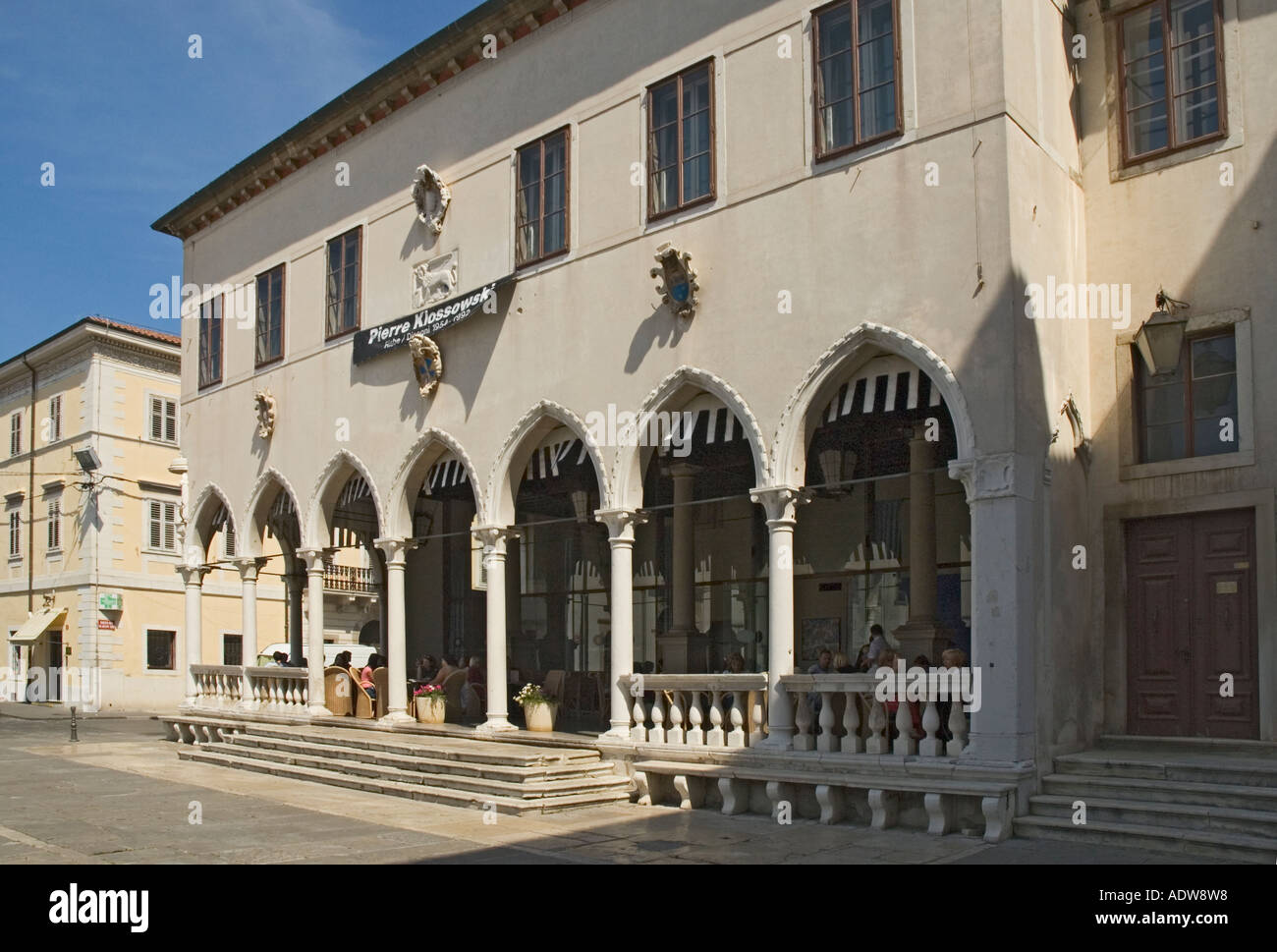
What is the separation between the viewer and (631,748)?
14.7 m

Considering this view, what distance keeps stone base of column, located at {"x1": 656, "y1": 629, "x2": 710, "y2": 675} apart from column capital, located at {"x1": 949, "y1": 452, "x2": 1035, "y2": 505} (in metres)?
7.46

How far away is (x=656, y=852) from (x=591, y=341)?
673 cm

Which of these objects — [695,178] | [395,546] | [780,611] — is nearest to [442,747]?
[395,546]

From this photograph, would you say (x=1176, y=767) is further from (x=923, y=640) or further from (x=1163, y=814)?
(x=923, y=640)

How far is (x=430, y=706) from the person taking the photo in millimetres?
18469

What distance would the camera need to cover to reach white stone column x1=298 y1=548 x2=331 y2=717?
2012cm

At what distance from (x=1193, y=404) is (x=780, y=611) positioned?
4.56 m

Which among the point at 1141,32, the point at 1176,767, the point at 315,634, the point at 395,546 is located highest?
the point at 1141,32

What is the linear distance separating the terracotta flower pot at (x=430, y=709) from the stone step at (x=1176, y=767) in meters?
9.46

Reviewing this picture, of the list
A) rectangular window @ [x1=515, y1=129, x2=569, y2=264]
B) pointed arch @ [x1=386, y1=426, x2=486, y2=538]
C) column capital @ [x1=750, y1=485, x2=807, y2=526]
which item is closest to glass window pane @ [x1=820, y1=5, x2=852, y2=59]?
rectangular window @ [x1=515, y1=129, x2=569, y2=264]

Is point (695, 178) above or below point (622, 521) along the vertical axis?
above

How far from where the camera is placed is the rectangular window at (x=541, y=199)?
16609 millimetres

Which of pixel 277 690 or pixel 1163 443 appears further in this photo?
pixel 277 690
